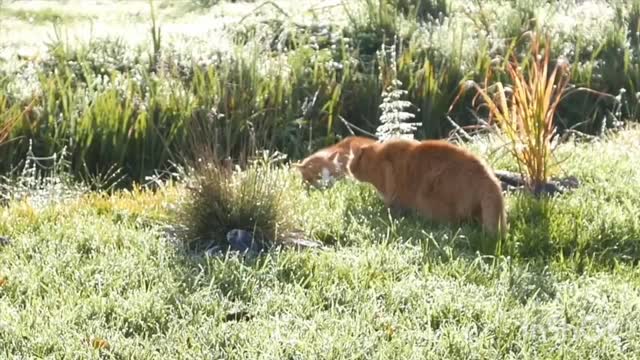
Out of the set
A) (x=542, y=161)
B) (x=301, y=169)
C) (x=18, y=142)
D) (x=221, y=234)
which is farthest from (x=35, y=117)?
(x=542, y=161)

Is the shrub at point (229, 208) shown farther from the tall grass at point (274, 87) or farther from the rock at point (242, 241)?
the tall grass at point (274, 87)

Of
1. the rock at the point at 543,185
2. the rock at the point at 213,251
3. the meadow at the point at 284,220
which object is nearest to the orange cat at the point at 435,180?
the meadow at the point at 284,220

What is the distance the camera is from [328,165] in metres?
6.51

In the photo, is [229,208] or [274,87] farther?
[274,87]

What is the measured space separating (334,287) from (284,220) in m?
0.76

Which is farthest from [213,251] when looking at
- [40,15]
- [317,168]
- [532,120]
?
[40,15]

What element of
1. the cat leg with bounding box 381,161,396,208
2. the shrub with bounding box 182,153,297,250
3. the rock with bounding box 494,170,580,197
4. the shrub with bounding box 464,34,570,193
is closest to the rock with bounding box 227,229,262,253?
the shrub with bounding box 182,153,297,250

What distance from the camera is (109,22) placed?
12070mm

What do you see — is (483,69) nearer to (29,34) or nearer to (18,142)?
(18,142)

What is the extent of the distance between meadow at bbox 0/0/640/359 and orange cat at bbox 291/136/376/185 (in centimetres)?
10

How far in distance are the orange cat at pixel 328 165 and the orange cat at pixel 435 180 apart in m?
0.48

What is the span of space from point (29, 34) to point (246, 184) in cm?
672

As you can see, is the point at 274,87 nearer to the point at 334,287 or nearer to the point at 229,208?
the point at 229,208

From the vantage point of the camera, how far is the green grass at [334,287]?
3994 millimetres
